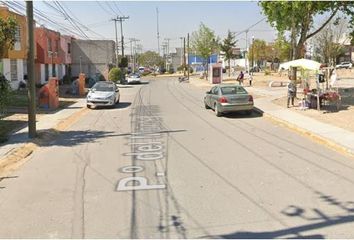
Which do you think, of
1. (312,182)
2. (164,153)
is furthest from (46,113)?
(312,182)

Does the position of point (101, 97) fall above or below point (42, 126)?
above

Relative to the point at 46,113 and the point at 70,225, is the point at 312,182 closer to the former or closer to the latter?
the point at 70,225

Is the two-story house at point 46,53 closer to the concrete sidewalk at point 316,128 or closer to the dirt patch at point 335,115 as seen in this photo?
the concrete sidewalk at point 316,128

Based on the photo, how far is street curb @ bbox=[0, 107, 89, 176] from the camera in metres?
11.0

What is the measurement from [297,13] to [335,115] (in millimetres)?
7794

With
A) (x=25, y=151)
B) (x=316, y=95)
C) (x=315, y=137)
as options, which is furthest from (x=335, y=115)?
(x=25, y=151)

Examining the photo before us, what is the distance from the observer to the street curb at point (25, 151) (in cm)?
1099

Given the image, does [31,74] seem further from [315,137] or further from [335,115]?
[335,115]

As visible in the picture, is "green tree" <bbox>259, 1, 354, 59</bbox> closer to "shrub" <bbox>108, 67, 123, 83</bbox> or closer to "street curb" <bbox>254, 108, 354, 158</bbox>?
"street curb" <bbox>254, 108, 354, 158</bbox>

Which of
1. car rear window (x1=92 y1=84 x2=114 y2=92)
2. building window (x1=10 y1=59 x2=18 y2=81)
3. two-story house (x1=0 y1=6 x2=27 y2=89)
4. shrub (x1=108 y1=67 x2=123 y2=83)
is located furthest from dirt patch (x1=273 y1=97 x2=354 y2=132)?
shrub (x1=108 y1=67 x2=123 y2=83)

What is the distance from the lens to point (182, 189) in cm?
820

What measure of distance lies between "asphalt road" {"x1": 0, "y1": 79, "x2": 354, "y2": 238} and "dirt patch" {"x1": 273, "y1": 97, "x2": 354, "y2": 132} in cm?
244

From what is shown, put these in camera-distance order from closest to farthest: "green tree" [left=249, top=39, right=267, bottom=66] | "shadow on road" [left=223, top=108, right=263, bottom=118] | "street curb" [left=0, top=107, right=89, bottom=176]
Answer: "street curb" [left=0, top=107, right=89, bottom=176], "shadow on road" [left=223, top=108, right=263, bottom=118], "green tree" [left=249, top=39, right=267, bottom=66]

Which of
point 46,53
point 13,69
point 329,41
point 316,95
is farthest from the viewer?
point 329,41
